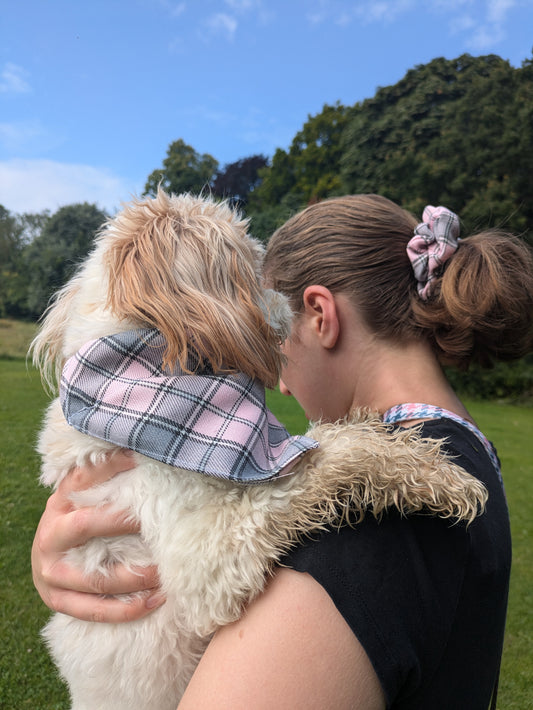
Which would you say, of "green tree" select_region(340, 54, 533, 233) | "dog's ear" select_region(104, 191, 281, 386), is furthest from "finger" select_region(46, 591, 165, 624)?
"green tree" select_region(340, 54, 533, 233)

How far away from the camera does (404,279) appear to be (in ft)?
7.75

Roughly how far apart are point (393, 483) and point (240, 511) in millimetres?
464

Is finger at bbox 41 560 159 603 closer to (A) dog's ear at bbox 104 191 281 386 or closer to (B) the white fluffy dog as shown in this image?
(B) the white fluffy dog

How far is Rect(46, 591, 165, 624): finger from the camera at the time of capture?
5.49 feet

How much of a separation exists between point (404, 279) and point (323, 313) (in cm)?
39

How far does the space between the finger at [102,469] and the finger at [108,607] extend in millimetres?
347

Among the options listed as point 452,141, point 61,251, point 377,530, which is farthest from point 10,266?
point 452,141

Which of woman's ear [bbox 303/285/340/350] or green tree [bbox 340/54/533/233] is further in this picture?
green tree [bbox 340/54/533/233]

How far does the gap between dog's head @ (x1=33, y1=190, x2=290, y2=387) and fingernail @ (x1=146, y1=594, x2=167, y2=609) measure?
0.73m

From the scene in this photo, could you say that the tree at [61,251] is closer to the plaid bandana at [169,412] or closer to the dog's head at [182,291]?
the dog's head at [182,291]

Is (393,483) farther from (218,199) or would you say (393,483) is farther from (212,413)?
(218,199)

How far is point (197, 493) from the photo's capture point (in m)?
1.66

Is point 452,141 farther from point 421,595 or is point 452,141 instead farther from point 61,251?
point 421,595

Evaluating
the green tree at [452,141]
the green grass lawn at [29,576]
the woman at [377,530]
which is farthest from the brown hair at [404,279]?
the green tree at [452,141]
